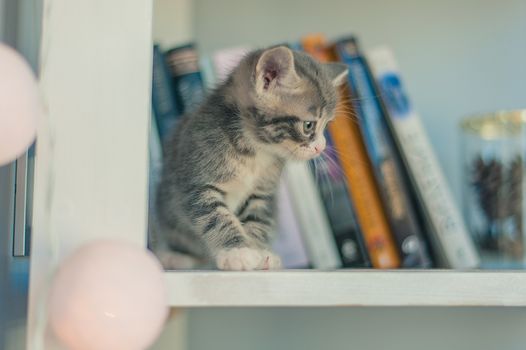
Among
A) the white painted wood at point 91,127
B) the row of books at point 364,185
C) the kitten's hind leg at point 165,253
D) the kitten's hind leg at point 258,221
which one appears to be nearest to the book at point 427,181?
the row of books at point 364,185

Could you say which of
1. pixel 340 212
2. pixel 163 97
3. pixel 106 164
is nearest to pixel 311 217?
pixel 340 212

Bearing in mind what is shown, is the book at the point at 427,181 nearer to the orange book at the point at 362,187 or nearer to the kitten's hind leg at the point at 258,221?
the orange book at the point at 362,187

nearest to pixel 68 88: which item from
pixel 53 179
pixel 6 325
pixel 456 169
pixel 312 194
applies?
pixel 53 179

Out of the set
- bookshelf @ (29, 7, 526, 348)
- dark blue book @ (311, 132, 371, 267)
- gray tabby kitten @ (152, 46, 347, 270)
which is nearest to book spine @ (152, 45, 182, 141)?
gray tabby kitten @ (152, 46, 347, 270)

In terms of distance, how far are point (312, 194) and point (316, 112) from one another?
191 mm

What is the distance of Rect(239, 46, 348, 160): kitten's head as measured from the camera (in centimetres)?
65

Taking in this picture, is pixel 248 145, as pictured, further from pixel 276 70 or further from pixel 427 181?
pixel 427 181

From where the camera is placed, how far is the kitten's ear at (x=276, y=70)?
62 centimetres

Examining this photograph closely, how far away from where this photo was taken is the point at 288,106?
26.0 inches

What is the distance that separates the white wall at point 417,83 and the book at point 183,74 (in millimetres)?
188

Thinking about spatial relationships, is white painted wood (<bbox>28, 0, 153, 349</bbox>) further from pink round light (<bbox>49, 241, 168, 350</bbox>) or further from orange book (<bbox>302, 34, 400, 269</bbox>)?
orange book (<bbox>302, 34, 400, 269</bbox>)

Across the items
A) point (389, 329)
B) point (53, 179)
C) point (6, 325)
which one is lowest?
point (389, 329)

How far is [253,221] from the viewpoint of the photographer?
73 cm

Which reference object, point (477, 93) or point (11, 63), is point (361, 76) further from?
point (11, 63)
